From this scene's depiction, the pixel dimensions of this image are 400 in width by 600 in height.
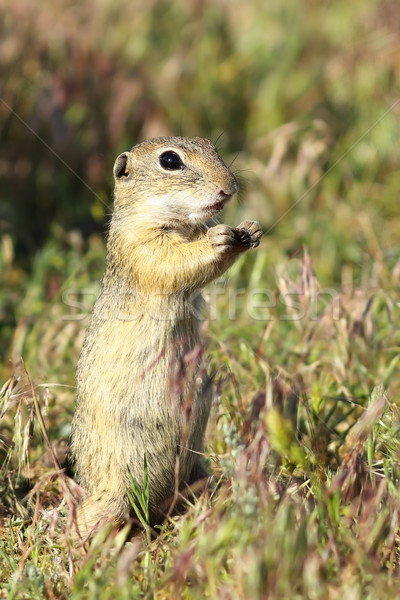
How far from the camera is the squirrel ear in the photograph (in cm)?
361

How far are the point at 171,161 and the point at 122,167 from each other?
1.14ft

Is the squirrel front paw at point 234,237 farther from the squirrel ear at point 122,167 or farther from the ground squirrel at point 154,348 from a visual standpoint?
the squirrel ear at point 122,167

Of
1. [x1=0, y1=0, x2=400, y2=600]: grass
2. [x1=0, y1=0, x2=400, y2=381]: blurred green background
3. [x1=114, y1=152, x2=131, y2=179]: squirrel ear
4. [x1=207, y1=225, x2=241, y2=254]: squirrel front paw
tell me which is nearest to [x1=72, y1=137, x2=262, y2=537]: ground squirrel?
[x1=207, y1=225, x2=241, y2=254]: squirrel front paw

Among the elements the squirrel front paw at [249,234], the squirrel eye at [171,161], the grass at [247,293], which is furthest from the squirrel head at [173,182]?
the grass at [247,293]

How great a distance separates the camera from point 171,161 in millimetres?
3398

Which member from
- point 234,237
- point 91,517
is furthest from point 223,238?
point 91,517

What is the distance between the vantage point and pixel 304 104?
6750 millimetres

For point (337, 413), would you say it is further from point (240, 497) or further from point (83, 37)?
point (83, 37)

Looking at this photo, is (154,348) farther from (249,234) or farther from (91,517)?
(91,517)

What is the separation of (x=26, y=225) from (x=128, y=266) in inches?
115

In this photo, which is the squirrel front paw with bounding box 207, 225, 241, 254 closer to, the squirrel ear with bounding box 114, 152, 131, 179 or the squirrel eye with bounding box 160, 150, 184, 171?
the squirrel eye with bounding box 160, 150, 184, 171

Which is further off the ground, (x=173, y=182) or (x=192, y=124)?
(x=192, y=124)

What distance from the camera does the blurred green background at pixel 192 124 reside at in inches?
222

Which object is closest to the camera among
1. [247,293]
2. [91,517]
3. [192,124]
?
[91,517]
